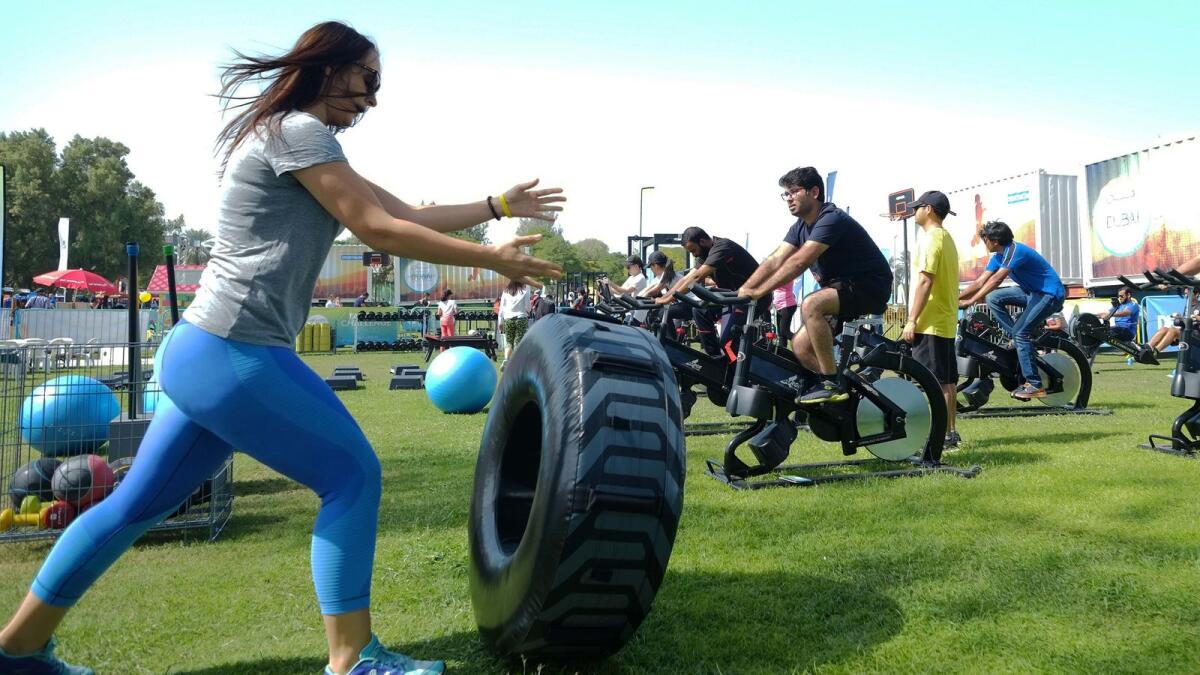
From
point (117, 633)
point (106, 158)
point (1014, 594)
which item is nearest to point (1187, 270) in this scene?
point (1014, 594)

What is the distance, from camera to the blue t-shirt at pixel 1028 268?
8.89 metres

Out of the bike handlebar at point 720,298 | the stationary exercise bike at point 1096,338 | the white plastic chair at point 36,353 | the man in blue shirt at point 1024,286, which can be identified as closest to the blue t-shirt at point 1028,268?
the man in blue shirt at point 1024,286

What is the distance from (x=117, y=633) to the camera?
3.04 m

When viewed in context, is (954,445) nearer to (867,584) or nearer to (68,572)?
(867,584)

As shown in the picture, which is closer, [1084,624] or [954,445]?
[1084,624]

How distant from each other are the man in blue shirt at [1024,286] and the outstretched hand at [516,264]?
24.8 ft

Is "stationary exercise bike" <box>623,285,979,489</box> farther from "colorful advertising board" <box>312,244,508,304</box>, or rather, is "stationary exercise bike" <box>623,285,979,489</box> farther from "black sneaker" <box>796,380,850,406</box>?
"colorful advertising board" <box>312,244,508,304</box>

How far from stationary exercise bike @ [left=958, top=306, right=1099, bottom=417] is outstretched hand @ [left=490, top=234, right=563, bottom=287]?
7.83 meters

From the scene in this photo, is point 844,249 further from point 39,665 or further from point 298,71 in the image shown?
point 39,665

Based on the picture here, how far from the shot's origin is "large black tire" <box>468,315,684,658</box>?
2148 mm

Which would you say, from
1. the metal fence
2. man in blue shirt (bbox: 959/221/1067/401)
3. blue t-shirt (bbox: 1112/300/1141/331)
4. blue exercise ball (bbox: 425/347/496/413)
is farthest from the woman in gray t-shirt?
the metal fence

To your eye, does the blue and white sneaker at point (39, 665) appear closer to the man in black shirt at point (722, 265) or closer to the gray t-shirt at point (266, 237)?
the gray t-shirt at point (266, 237)

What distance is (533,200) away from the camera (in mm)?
2959

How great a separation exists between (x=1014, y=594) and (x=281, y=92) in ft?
9.90
